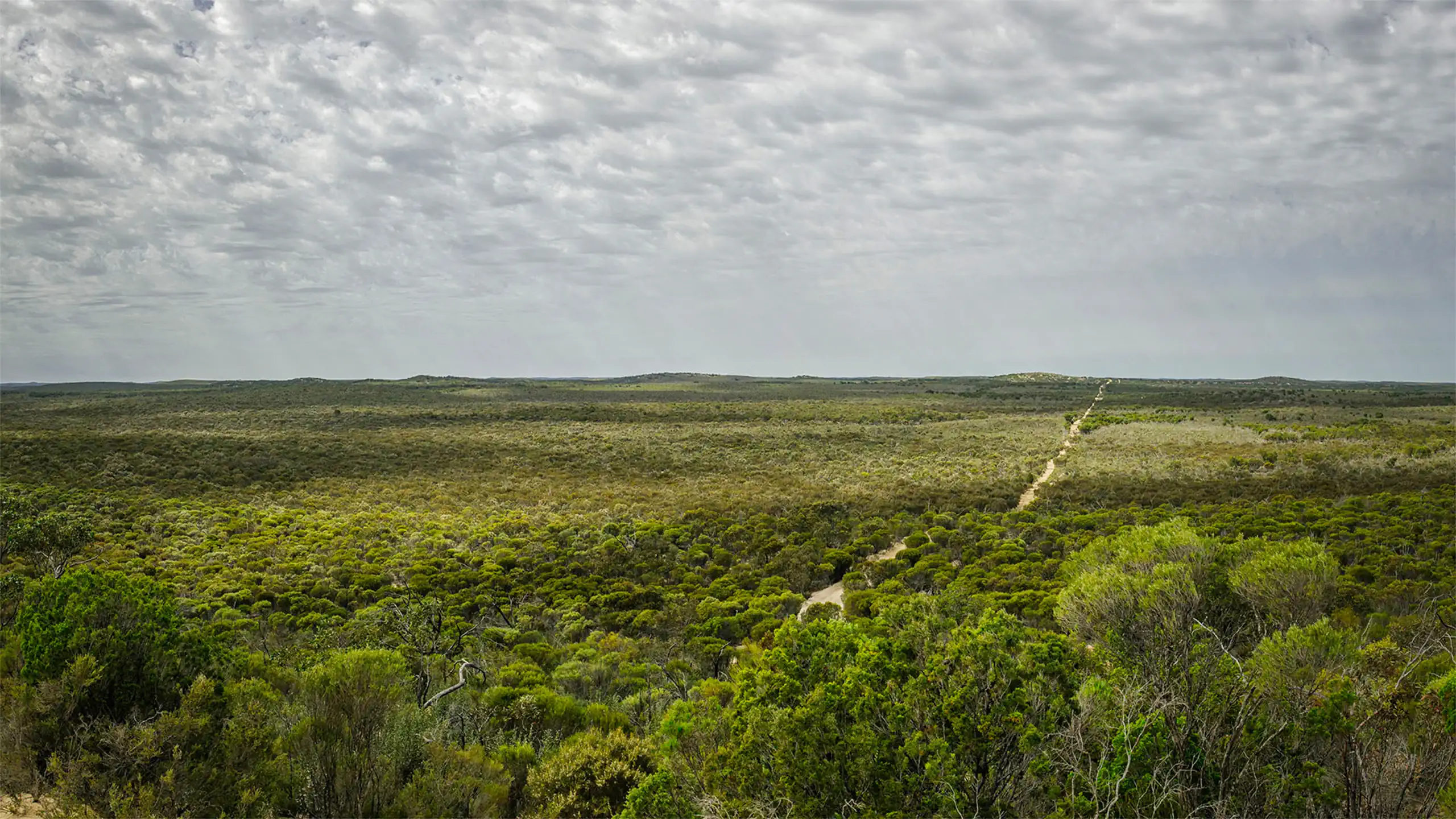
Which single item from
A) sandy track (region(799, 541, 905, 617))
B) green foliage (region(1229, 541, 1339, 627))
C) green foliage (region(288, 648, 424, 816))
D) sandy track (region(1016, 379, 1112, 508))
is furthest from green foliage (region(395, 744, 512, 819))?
sandy track (region(1016, 379, 1112, 508))

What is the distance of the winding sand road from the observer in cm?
1889

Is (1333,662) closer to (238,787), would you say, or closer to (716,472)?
(238,787)

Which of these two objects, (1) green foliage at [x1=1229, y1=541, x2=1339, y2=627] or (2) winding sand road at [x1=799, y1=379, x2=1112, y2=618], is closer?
(1) green foliage at [x1=1229, y1=541, x2=1339, y2=627]

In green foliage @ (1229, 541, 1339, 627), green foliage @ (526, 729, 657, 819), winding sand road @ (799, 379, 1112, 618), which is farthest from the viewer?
winding sand road @ (799, 379, 1112, 618)

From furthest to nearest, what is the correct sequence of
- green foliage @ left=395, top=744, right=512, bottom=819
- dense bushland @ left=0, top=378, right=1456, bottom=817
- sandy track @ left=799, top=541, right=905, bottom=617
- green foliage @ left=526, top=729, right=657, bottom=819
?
sandy track @ left=799, top=541, right=905, bottom=617, green foliage @ left=526, top=729, right=657, bottom=819, green foliage @ left=395, top=744, right=512, bottom=819, dense bushland @ left=0, top=378, right=1456, bottom=817

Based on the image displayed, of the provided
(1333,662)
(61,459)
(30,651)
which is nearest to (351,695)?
(30,651)

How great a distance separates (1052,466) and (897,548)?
70.9 ft

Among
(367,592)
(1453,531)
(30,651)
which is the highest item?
(30,651)

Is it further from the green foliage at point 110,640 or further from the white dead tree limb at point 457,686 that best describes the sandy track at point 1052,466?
the green foliage at point 110,640

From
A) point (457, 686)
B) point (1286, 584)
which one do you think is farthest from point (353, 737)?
point (1286, 584)

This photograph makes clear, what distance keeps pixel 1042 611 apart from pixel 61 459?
150 ft

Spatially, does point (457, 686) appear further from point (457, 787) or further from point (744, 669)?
point (744, 669)

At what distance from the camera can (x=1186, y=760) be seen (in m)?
5.91

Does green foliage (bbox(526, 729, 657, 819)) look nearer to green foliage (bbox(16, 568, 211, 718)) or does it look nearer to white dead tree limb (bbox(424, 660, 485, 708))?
white dead tree limb (bbox(424, 660, 485, 708))
